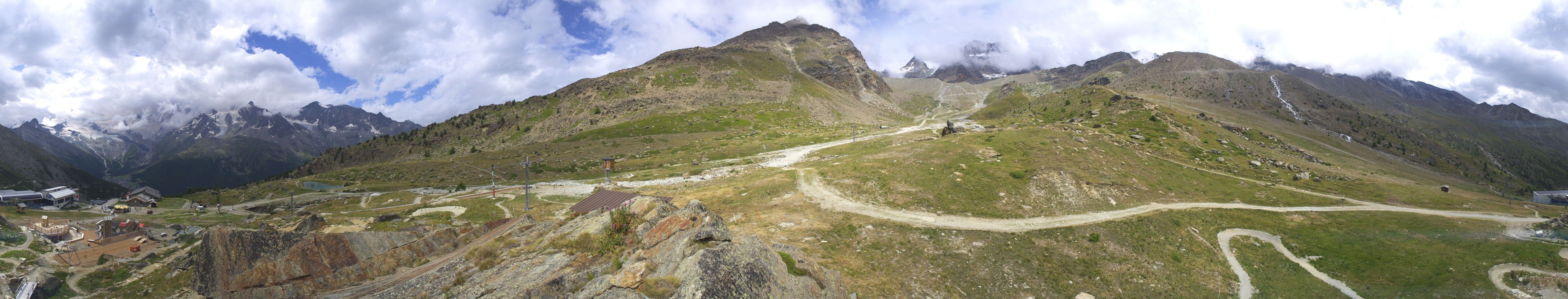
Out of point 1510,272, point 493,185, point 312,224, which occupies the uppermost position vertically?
point 312,224

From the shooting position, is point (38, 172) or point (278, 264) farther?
point (38, 172)

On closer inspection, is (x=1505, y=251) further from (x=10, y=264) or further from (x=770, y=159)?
(x=10, y=264)

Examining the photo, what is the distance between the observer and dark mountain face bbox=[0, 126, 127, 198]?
118 meters

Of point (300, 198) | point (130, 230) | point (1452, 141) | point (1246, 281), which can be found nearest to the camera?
point (1246, 281)

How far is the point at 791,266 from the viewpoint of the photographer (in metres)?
15.2

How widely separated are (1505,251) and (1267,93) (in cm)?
16267

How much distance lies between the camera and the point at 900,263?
25469mm

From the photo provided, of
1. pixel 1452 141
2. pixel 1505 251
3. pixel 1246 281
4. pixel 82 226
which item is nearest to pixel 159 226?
pixel 82 226

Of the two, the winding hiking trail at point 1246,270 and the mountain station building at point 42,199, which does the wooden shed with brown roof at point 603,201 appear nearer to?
the winding hiking trail at point 1246,270

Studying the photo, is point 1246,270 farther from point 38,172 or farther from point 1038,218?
point 38,172

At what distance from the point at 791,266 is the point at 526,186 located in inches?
1621

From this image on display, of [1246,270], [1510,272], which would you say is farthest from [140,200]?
[1510,272]

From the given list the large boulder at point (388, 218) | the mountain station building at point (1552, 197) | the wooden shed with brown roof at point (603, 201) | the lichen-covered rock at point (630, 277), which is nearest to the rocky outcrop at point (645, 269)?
the lichen-covered rock at point (630, 277)

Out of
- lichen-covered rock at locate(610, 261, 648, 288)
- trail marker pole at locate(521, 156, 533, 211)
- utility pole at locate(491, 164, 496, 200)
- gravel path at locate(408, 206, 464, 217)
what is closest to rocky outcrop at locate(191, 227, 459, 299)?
lichen-covered rock at locate(610, 261, 648, 288)
